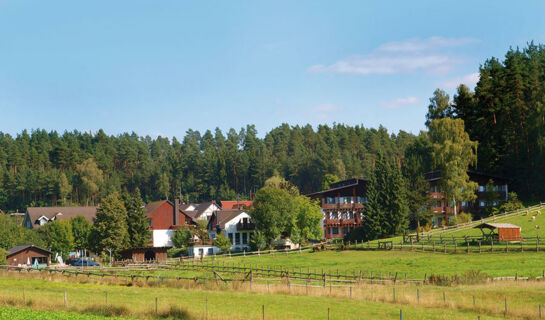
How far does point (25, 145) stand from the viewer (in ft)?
629

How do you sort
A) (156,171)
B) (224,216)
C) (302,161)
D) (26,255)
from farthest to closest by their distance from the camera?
1. (156,171)
2. (302,161)
3. (224,216)
4. (26,255)

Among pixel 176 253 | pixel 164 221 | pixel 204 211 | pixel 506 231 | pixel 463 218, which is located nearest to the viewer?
pixel 506 231

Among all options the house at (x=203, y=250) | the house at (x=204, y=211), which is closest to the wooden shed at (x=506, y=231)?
the house at (x=203, y=250)

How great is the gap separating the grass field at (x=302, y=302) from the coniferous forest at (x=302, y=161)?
53.9 m

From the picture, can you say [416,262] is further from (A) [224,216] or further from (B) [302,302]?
(A) [224,216]

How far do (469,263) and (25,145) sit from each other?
16612cm

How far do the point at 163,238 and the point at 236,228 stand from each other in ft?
52.5

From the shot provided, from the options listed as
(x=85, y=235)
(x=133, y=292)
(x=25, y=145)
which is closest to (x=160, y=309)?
(x=133, y=292)

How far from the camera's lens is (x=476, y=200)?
95500 mm

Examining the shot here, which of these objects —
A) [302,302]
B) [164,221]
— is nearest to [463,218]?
[164,221]

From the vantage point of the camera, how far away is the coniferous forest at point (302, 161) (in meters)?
97.9

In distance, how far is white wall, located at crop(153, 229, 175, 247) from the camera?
107m

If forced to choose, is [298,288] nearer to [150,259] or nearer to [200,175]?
[150,259]

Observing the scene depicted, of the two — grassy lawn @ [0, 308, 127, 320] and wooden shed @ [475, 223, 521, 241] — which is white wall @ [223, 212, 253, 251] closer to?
wooden shed @ [475, 223, 521, 241]
